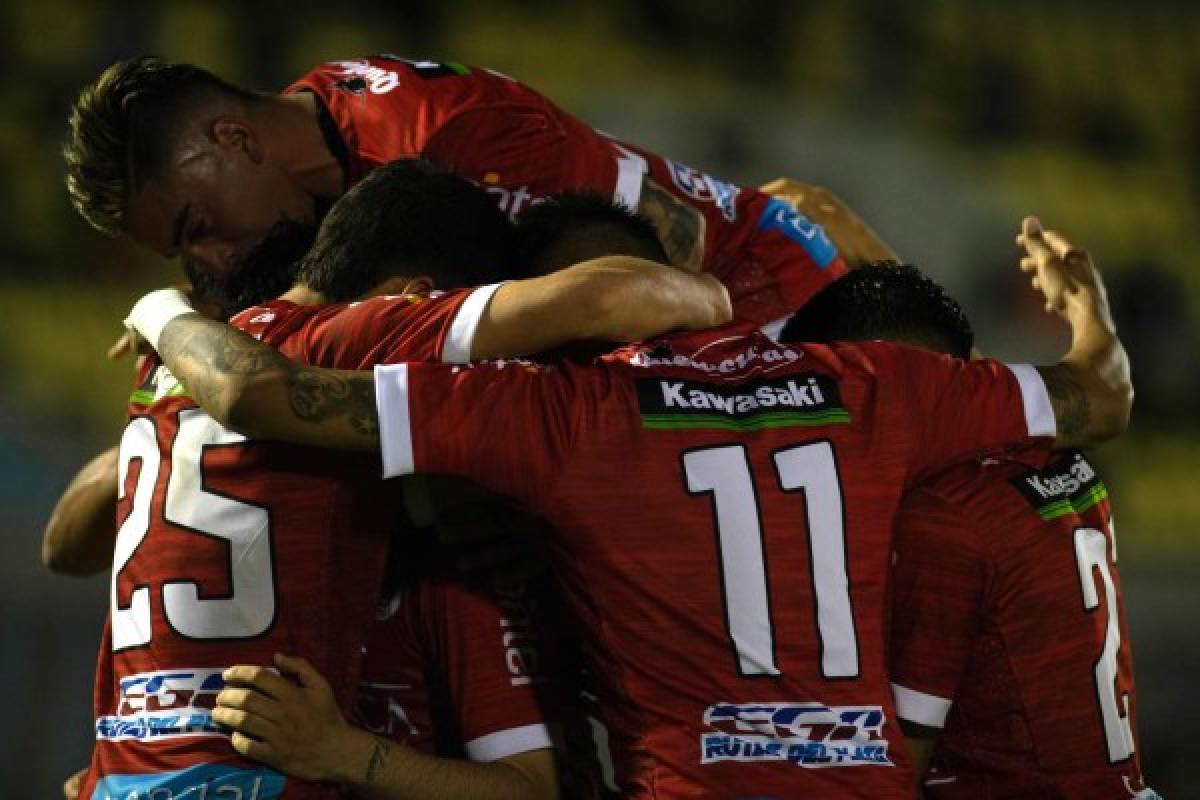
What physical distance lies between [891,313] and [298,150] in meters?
1.41

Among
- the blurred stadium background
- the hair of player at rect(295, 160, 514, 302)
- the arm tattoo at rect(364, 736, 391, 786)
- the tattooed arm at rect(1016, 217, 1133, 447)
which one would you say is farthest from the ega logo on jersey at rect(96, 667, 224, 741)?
the blurred stadium background

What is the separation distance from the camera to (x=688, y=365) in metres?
2.68

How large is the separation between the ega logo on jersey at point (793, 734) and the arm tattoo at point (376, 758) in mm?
506

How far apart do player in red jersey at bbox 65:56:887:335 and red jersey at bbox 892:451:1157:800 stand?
1.07 m

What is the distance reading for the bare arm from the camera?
264cm

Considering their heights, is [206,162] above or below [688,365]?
above

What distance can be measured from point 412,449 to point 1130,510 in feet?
22.1

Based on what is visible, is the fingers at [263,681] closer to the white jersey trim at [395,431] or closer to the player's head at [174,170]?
the white jersey trim at [395,431]

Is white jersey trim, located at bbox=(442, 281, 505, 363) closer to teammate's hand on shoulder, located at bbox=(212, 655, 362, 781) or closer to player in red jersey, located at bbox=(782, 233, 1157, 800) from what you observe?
teammate's hand on shoulder, located at bbox=(212, 655, 362, 781)

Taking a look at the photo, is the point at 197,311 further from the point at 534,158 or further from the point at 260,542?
the point at 534,158

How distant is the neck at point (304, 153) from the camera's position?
372 cm

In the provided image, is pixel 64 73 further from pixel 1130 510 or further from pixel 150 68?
pixel 1130 510

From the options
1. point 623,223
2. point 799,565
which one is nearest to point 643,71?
point 623,223

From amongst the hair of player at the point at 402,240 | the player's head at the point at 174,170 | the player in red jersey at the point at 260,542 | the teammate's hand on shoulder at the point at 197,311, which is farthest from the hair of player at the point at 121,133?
the player in red jersey at the point at 260,542
